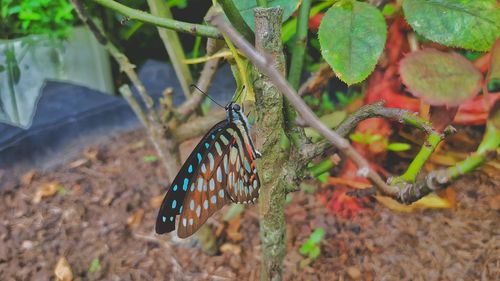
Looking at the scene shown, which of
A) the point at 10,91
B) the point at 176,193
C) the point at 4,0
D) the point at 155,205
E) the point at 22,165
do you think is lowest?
the point at 155,205

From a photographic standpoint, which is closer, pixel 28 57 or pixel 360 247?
pixel 360 247

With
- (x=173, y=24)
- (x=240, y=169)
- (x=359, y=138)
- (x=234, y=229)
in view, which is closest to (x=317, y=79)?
(x=359, y=138)

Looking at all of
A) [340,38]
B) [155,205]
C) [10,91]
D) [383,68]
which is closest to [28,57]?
[10,91]

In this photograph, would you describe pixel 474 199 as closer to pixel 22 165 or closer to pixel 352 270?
pixel 352 270

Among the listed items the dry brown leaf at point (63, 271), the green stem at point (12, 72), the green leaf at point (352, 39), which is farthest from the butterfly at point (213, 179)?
the green stem at point (12, 72)

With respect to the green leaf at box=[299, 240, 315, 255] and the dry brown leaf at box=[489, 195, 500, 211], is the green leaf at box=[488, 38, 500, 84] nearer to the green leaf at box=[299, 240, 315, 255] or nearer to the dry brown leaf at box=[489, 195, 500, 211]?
the green leaf at box=[299, 240, 315, 255]

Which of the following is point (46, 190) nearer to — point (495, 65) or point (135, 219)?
point (135, 219)

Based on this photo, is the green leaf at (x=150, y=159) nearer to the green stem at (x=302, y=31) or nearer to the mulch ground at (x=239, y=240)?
the mulch ground at (x=239, y=240)
